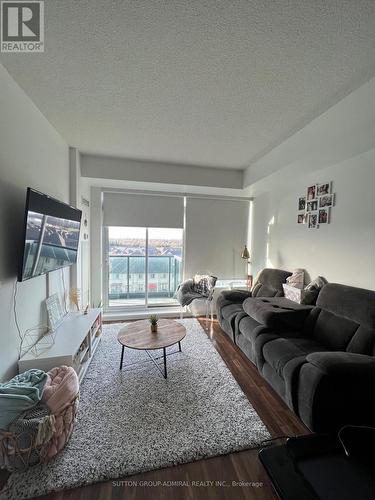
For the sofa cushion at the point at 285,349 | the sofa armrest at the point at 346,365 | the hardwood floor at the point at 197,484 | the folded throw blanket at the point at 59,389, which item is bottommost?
the hardwood floor at the point at 197,484

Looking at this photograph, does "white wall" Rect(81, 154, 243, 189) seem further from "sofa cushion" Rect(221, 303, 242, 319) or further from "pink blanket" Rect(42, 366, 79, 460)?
"pink blanket" Rect(42, 366, 79, 460)

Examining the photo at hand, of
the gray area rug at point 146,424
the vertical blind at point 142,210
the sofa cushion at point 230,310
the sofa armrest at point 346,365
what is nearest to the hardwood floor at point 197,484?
the gray area rug at point 146,424

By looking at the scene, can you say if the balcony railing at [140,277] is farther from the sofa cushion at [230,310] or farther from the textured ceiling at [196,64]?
the textured ceiling at [196,64]

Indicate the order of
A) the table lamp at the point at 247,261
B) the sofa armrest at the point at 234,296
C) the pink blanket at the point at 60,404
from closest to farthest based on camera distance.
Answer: the pink blanket at the point at 60,404 < the sofa armrest at the point at 234,296 < the table lamp at the point at 247,261

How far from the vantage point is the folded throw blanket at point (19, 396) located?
1293 mm

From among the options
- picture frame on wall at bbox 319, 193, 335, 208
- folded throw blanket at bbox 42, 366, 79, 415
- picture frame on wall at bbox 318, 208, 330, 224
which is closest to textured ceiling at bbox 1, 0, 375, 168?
picture frame on wall at bbox 319, 193, 335, 208

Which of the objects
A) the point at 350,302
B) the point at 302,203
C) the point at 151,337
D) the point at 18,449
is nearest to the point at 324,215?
the point at 302,203

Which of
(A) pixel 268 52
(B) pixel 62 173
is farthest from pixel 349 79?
(B) pixel 62 173

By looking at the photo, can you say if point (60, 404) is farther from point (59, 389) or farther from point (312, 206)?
point (312, 206)

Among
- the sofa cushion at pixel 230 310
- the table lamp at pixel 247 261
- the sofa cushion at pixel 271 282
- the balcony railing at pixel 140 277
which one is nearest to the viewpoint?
the sofa cushion at pixel 230 310

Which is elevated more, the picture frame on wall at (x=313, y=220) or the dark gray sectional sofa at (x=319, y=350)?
the picture frame on wall at (x=313, y=220)

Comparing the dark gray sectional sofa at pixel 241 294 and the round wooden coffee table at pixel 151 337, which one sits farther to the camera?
the dark gray sectional sofa at pixel 241 294

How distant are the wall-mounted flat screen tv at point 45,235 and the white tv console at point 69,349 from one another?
694 mm

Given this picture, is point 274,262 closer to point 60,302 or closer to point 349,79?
point 349,79
